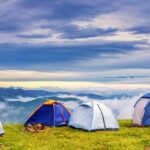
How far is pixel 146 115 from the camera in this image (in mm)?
37250

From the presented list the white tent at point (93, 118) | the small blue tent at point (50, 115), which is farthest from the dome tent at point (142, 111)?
the small blue tent at point (50, 115)

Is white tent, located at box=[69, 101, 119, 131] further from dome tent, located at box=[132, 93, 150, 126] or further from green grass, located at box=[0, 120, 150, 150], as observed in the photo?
dome tent, located at box=[132, 93, 150, 126]

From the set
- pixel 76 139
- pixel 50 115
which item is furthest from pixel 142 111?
pixel 76 139

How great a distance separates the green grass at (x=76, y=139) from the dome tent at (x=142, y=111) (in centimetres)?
186

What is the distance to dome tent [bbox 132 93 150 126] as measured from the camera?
3722 centimetres

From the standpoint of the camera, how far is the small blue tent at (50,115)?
121 feet

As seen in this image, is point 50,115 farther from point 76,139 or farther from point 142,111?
point 76,139

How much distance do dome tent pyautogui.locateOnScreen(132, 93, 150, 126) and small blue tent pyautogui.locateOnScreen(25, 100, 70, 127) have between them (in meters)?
5.68

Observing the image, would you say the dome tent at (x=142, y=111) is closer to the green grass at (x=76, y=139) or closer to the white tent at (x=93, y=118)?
the green grass at (x=76, y=139)

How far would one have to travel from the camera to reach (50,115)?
37.2 meters

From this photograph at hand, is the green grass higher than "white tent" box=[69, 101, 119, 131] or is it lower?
lower

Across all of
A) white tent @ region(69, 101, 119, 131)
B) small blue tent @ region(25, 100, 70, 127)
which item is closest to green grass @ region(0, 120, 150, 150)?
white tent @ region(69, 101, 119, 131)

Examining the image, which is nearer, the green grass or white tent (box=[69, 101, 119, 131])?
the green grass

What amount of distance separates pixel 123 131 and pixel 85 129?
9.22 ft
